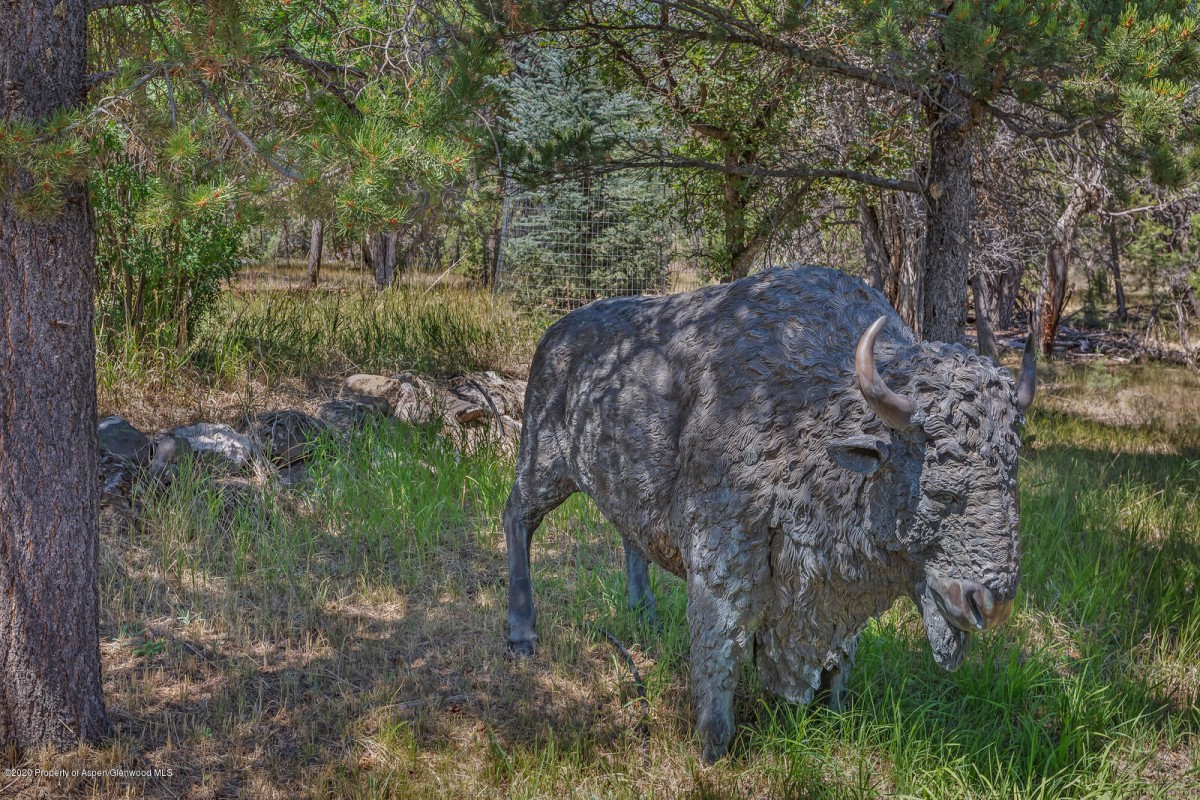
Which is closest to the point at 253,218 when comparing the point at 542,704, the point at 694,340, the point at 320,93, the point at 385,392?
the point at 320,93

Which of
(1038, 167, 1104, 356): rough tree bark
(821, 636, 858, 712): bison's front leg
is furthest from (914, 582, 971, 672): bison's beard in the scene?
(1038, 167, 1104, 356): rough tree bark

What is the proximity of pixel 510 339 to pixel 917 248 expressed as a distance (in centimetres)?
669

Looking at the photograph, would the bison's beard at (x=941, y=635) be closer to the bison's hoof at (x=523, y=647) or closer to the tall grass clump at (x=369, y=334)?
the bison's hoof at (x=523, y=647)

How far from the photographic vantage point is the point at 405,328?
9.23 meters

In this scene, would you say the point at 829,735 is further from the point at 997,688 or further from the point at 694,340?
the point at 694,340

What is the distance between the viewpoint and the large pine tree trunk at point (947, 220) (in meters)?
6.33

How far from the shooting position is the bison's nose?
2.51 meters

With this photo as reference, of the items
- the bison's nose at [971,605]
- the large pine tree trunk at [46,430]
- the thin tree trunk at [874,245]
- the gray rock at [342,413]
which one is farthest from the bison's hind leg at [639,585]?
the thin tree trunk at [874,245]

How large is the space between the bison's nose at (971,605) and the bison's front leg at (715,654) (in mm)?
781

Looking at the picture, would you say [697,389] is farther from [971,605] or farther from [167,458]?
[167,458]

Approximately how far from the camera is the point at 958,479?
2535mm

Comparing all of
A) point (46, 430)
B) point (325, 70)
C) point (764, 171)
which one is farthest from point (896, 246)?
point (46, 430)

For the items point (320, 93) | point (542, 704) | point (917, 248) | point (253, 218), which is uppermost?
point (320, 93)

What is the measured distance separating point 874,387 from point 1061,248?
492 inches
